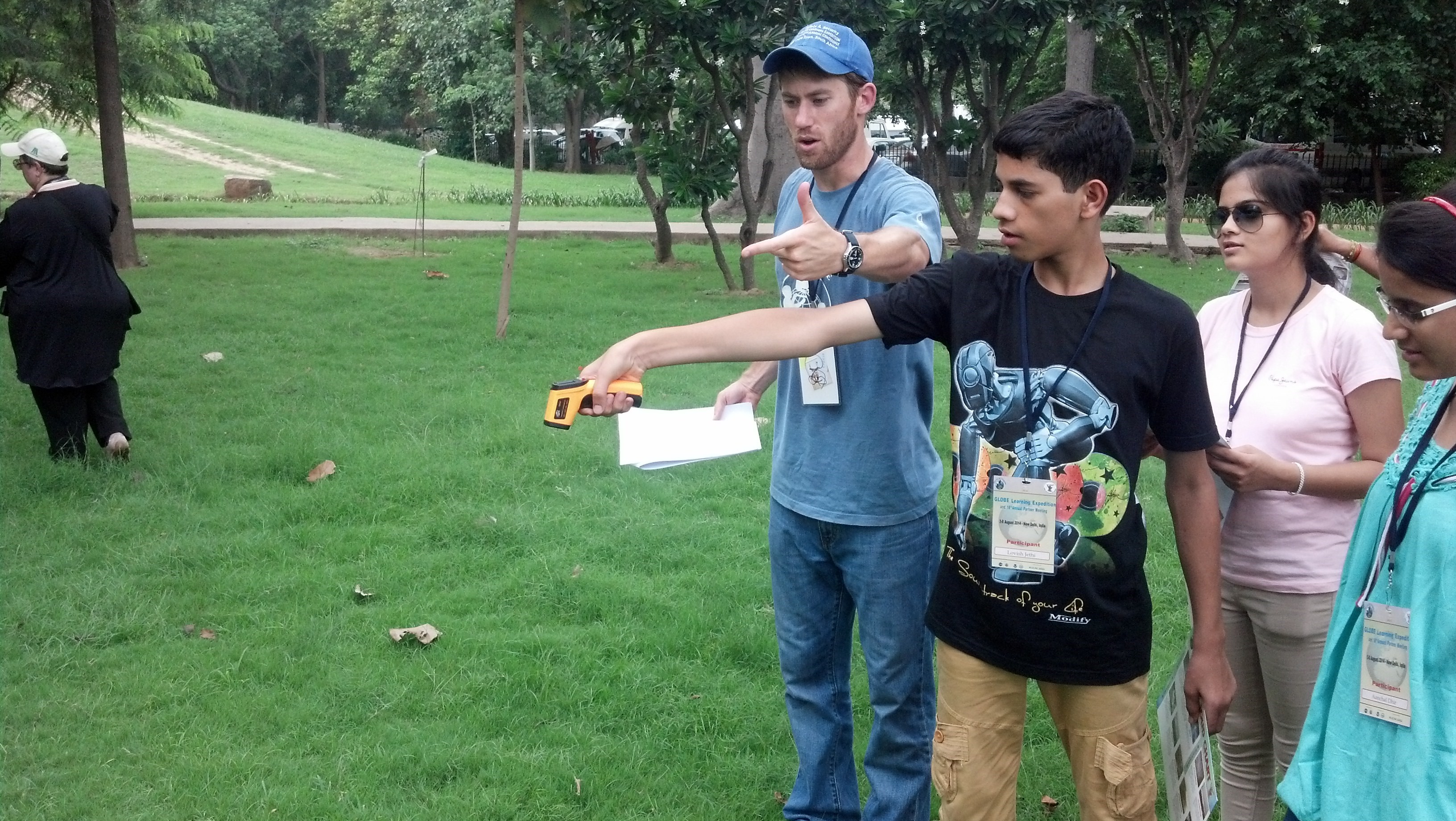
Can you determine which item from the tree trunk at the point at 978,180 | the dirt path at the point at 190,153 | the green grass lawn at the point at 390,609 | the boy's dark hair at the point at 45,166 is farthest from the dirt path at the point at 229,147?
the boy's dark hair at the point at 45,166

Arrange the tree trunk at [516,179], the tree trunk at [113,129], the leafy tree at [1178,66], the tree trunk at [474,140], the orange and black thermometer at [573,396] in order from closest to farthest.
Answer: the orange and black thermometer at [573,396]
the tree trunk at [516,179]
the tree trunk at [113,129]
the leafy tree at [1178,66]
the tree trunk at [474,140]

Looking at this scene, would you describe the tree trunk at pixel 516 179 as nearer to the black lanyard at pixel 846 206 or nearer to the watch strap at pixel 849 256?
the black lanyard at pixel 846 206

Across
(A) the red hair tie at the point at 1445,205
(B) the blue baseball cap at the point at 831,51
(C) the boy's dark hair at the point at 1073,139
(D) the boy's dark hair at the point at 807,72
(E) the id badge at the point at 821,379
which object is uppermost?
(B) the blue baseball cap at the point at 831,51

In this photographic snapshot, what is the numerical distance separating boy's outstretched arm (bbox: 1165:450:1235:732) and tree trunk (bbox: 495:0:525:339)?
7752 mm

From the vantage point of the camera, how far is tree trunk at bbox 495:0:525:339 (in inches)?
379

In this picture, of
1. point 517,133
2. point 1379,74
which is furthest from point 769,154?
point 1379,74

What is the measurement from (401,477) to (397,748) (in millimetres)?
2694

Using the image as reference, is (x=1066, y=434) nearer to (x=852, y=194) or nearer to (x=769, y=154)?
(x=852, y=194)

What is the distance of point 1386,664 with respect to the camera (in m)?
1.97

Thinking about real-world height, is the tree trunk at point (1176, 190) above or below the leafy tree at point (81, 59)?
below

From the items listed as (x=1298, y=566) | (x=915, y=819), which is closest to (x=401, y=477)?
(x=915, y=819)

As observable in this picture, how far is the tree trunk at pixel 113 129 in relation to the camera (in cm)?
1249

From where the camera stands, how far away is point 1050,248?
2.32 meters

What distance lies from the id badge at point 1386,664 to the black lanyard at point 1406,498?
0.17 ft
